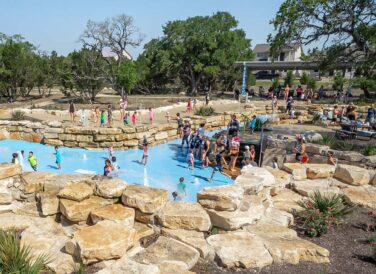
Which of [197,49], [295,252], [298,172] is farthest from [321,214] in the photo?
[197,49]

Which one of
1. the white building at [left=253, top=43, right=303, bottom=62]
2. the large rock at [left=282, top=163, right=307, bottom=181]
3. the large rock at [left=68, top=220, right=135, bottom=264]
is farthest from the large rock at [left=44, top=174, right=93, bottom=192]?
the white building at [left=253, top=43, right=303, bottom=62]

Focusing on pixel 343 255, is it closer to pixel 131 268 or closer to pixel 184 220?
pixel 184 220

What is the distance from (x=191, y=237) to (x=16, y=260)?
2.01 m

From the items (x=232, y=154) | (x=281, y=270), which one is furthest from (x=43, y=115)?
(x=281, y=270)

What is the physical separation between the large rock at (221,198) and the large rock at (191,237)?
1.62ft

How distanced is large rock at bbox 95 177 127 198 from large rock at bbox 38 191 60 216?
575 mm

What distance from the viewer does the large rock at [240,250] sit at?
154 inches

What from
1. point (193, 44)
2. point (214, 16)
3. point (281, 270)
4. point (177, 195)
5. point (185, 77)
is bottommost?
point (177, 195)

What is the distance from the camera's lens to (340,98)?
29.5 meters

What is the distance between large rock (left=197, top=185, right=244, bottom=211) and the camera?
15.3 feet

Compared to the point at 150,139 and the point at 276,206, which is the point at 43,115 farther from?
the point at 276,206

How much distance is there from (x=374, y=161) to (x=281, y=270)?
6478 mm

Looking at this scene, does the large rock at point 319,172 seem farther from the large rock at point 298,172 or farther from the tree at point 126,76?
the tree at point 126,76

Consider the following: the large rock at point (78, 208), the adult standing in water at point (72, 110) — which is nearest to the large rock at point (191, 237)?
the large rock at point (78, 208)
